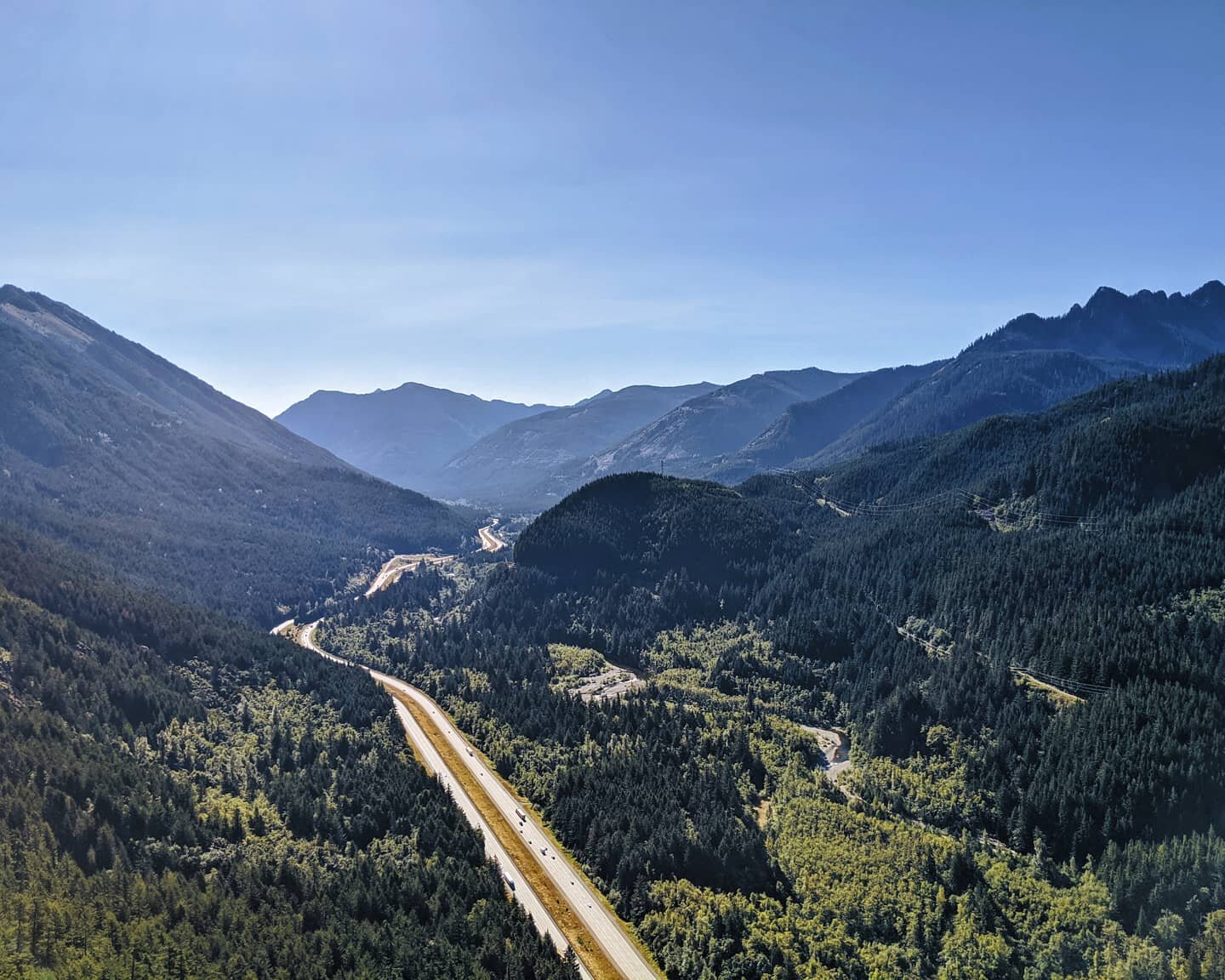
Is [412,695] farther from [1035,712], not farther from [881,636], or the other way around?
[1035,712]

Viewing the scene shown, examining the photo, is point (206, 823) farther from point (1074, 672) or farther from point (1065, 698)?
point (1074, 672)

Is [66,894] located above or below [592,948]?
above

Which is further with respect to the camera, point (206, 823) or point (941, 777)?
point (941, 777)

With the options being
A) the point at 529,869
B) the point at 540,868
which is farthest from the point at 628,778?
the point at 529,869

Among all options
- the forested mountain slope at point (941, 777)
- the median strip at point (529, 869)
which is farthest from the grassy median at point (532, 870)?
the forested mountain slope at point (941, 777)

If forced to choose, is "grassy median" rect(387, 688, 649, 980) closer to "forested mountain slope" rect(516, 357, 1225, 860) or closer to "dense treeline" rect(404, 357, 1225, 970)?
"dense treeline" rect(404, 357, 1225, 970)

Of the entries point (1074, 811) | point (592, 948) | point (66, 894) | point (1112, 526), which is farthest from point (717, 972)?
point (1112, 526)
